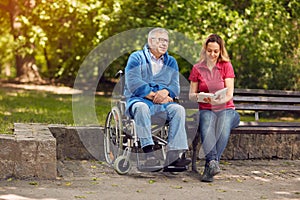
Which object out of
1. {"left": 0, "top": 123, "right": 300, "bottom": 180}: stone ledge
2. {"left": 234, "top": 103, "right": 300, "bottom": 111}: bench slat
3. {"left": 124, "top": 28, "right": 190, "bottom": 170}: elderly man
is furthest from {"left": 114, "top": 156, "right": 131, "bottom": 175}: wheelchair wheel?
{"left": 234, "top": 103, "right": 300, "bottom": 111}: bench slat

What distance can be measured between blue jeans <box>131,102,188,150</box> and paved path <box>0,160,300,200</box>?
0.38 m

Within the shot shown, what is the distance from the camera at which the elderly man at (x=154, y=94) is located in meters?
6.73

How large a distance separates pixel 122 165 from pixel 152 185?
0.58 m

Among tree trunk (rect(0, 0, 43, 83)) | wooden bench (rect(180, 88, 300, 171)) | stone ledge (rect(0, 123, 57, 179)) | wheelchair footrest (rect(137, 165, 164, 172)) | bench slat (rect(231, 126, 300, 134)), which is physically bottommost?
wheelchair footrest (rect(137, 165, 164, 172))

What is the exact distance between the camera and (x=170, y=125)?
22.4 ft

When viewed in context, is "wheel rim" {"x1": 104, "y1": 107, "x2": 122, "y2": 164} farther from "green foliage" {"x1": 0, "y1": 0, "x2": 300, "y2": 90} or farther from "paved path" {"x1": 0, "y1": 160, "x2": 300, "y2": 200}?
"green foliage" {"x1": 0, "y1": 0, "x2": 300, "y2": 90}

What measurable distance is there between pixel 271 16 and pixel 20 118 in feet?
20.1

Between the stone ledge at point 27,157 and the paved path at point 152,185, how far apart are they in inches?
4.0

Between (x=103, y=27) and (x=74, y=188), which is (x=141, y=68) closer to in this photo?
(x=74, y=188)

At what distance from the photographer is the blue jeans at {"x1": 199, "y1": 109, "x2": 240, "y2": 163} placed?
697 centimetres

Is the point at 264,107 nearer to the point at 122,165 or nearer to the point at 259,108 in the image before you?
the point at 259,108

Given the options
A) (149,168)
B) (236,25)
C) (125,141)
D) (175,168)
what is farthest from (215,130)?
(236,25)

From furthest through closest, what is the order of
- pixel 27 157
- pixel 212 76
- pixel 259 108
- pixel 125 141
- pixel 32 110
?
pixel 32 110 < pixel 259 108 < pixel 212 76 < pixel 125 141 < pixel 27 157

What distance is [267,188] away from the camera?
21.3 feet
